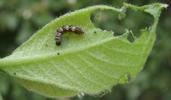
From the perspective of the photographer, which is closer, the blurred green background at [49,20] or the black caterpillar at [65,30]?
the black caterpillar at [65,30]

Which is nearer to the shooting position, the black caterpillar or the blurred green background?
the black caterpillar

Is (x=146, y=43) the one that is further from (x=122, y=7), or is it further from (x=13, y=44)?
(x=13, y=44)

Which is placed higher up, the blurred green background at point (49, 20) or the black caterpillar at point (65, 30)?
the blurred green background at point (49, 20)

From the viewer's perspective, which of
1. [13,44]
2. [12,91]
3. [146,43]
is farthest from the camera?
[13,44]

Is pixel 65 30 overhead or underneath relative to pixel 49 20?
underneath

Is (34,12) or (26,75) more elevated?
(34,12)

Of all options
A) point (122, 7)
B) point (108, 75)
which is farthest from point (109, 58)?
point (122, 7)

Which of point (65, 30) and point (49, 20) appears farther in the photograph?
point (49, 20)

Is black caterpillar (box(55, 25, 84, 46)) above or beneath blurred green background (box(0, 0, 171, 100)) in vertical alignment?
beneath
